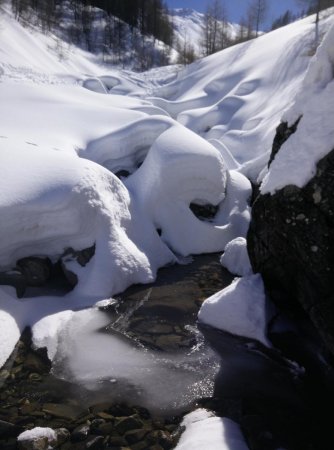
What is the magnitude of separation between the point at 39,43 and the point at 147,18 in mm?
20838

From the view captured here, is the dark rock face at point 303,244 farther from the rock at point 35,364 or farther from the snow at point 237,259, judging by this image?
the rock at point 35,364

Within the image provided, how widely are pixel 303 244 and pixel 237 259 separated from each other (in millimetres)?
3732

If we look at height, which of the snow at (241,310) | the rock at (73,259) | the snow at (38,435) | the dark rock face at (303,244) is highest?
the dark rock face at (303,244)

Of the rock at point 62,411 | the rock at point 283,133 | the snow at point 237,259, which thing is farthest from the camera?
the snow at point 237,259

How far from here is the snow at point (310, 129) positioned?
16.4 feet

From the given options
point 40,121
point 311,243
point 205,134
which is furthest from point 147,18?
point 311,243

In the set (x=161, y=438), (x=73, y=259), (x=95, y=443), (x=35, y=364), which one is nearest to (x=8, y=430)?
A: (x=95, y=443)

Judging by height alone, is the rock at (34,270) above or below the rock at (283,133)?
below

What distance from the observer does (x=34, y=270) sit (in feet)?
23.7

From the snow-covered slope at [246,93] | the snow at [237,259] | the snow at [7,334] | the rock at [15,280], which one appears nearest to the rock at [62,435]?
the snow at [7,334]

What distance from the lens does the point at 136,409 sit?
178 inches

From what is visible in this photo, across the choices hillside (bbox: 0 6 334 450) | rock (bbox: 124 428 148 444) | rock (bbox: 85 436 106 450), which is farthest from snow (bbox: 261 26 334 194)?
rock (bbox: 85 436 106 450)

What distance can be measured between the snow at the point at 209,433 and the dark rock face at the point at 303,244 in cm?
172

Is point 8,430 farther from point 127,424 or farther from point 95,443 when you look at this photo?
point 127,424
